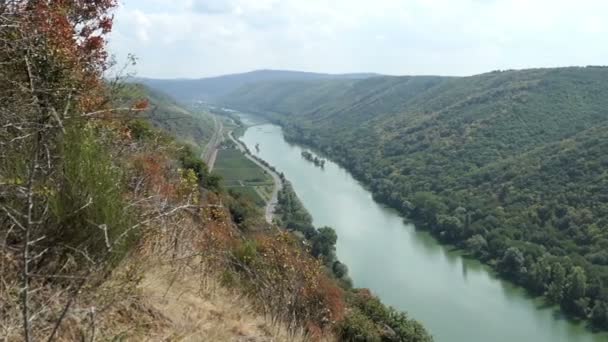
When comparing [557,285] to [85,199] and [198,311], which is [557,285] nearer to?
[198,311]

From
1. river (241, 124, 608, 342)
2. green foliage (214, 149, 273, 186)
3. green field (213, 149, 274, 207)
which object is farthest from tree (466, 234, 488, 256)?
green foliage (214, 149, 273, 186)

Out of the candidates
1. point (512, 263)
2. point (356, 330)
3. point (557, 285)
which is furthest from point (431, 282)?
point (356, 330)

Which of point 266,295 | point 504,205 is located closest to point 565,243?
point 504,205

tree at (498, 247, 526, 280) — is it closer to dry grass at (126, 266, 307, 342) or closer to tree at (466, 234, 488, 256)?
tree at (466, 234, 488, 256)

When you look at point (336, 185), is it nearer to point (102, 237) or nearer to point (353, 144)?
point (353, 144)

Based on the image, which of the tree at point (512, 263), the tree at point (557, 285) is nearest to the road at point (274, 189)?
the tree at point (512, 263)

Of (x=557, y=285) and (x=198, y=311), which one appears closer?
(x=198, y=311)

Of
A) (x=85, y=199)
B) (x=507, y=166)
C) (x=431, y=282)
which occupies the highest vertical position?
(x=85, y=199)
